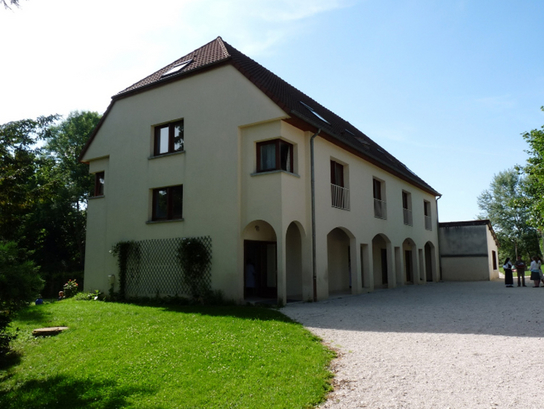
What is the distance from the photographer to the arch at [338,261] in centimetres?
1848

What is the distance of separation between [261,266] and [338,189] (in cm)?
418

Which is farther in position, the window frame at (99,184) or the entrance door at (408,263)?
the entrance door at (408,263)

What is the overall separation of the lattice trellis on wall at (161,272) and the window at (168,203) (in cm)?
96

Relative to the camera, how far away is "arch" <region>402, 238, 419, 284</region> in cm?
2442

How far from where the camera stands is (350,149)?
17.4 meters

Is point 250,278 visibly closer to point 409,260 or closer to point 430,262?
point 409,260

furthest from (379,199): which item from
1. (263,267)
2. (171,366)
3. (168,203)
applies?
(171,366)

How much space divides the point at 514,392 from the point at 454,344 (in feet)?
7.93

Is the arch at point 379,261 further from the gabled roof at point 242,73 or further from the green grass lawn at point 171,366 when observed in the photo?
the green grass lawn at point 171,366

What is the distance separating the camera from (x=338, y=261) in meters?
19.1

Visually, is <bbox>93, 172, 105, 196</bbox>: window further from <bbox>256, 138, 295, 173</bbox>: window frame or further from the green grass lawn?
the green grass lawn

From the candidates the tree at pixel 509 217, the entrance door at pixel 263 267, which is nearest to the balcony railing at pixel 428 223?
the entrance door at pixel 263 267

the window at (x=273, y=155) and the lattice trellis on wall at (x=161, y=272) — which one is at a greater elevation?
the window at (x=273, y=155)

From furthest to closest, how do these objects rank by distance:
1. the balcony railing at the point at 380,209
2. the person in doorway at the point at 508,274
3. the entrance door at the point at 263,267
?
the person in doorway at the point at 508,274 < the balcony railing at the point at 380,209 < the entrance door at the point at 263,267
